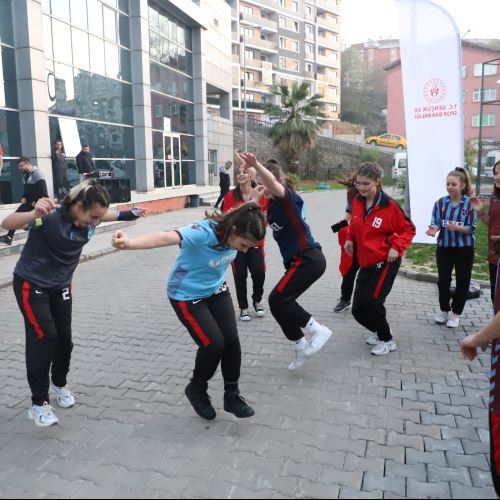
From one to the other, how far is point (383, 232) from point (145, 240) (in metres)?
2.55

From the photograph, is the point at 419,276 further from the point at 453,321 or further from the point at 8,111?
the point at 8,111

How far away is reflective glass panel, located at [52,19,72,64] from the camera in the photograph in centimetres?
1654

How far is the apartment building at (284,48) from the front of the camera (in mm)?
57800

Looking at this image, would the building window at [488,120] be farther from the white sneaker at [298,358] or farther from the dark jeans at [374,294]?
the white sneaker at [298,358]

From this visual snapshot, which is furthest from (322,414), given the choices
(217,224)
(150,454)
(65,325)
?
(65,325)

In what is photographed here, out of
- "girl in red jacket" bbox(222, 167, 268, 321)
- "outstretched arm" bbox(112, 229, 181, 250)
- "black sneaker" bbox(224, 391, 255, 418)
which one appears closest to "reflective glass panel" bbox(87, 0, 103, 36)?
"girl in red jacket" bbox(222, 167, 268, 321)

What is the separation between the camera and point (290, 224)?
14.7ft

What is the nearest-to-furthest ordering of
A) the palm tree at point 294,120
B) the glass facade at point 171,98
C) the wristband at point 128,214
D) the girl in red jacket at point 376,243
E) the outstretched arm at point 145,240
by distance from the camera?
the outstretched arm at point 145,240, the wristband at point 128,214, the girl in red jacket at point 376,243, the glass facade at point 171,98, the palm tree at point 294,120

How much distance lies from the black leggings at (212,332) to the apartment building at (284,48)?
53263 millimetres

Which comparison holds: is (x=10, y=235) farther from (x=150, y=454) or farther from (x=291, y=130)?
(x=291, y=130)

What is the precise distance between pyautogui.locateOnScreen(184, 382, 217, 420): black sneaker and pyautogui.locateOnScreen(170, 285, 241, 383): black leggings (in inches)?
2.7

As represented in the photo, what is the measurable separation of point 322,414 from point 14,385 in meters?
2.52

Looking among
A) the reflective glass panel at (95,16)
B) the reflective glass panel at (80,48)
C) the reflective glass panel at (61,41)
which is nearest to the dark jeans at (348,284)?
the reflective glass panel at (61,41)

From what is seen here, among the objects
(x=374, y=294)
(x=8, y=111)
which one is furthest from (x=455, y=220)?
(x=8, y=111)
